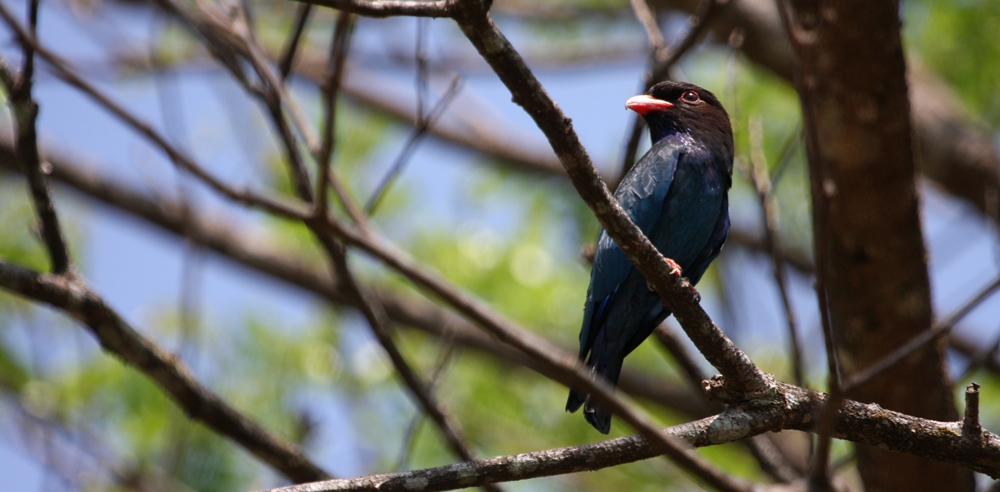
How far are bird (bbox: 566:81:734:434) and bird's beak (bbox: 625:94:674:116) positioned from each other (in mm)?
14

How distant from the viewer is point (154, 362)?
361 centimetres

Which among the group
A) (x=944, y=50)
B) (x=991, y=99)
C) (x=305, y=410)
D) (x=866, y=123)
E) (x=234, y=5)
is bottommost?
(x=305, y=410)

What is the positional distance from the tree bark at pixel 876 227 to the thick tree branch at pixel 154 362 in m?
2.56

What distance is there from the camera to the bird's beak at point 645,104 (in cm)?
453

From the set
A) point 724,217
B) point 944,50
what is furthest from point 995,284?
point 944,50

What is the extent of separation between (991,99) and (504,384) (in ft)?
14.0

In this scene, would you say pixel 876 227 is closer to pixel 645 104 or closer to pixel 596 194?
pixel 645 104

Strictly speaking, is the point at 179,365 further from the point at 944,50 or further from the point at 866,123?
the point at 944,50

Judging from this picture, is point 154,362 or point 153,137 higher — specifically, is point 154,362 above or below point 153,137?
below

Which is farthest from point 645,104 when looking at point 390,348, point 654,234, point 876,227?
point 390,348

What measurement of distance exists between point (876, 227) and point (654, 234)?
1121 mm

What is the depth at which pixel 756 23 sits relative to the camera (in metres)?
5.76

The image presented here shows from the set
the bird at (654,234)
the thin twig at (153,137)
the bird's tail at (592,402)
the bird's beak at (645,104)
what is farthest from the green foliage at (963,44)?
Result: the thin twig at (153,137)

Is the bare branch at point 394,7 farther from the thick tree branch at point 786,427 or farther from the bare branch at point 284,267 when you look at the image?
the bare branch at point 284,267
